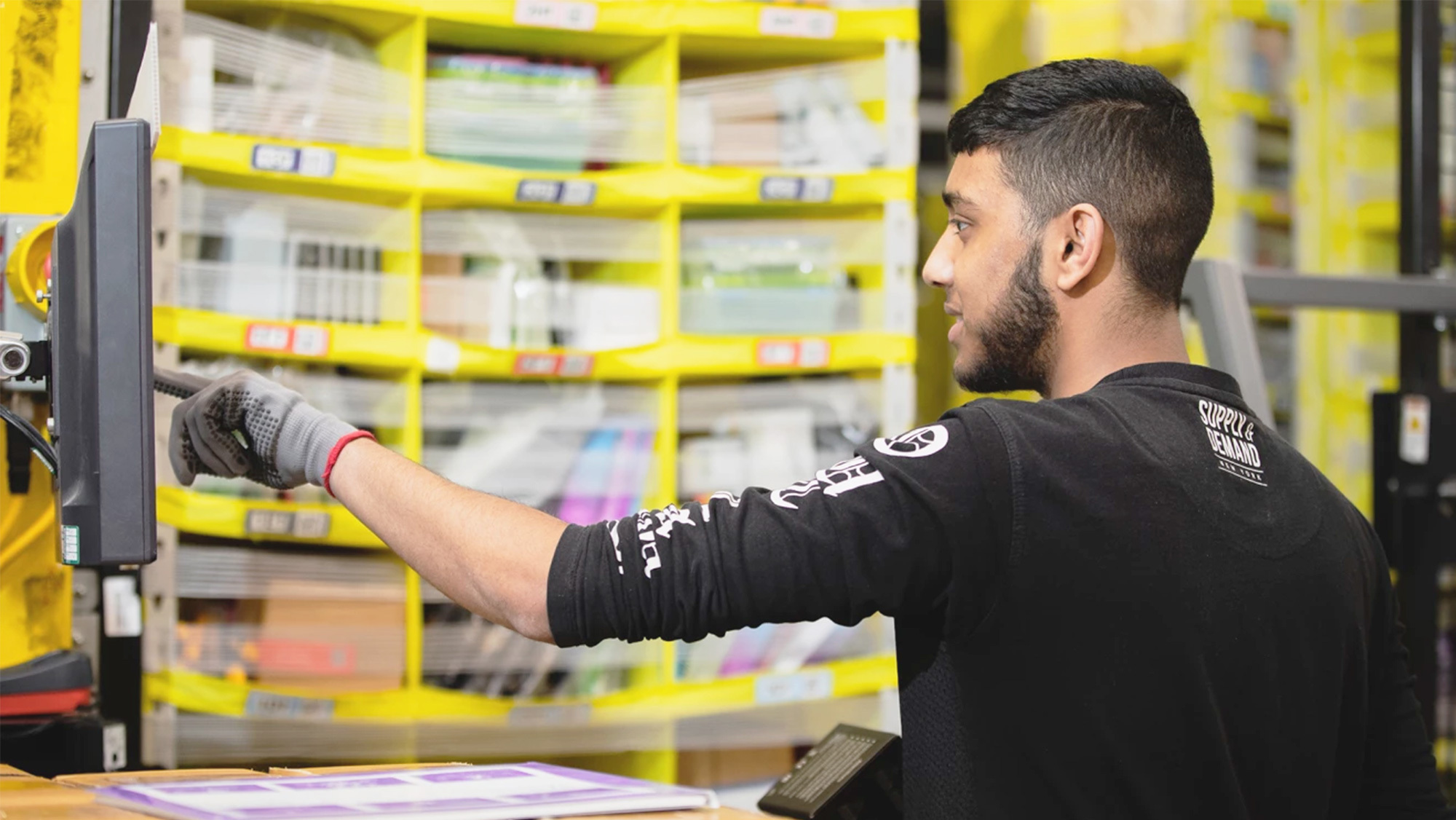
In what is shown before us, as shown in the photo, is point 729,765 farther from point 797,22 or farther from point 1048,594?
point 1048,594

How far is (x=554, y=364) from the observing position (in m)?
2.78

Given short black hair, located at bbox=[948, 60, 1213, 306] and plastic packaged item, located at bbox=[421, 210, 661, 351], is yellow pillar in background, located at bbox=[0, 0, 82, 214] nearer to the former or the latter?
plastic packaged item, located at bbox=[421, 210, 661, 351]

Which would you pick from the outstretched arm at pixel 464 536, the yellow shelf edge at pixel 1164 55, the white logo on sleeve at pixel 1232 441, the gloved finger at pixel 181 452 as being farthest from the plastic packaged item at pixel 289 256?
the yellow shelf edge at pixel 1164 55

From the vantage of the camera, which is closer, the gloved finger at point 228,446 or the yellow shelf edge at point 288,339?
the gloved finger at point 228,446

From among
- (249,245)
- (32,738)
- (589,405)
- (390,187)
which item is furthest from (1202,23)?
(32,738)

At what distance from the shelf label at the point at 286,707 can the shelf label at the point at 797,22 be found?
1.65 metres

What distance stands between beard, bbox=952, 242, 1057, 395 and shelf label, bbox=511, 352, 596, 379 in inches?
55.3

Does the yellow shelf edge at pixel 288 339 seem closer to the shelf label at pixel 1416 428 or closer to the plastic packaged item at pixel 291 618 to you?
the plastic packaged item at pixel 291 618

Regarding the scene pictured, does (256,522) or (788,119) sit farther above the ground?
(788,119)

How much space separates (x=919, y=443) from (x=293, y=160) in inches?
66.7

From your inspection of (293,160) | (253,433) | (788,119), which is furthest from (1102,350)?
(788,119)

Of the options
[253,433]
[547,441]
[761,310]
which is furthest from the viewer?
[761,310]

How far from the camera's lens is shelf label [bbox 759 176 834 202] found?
2.92 metres

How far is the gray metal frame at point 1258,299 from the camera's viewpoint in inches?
102
